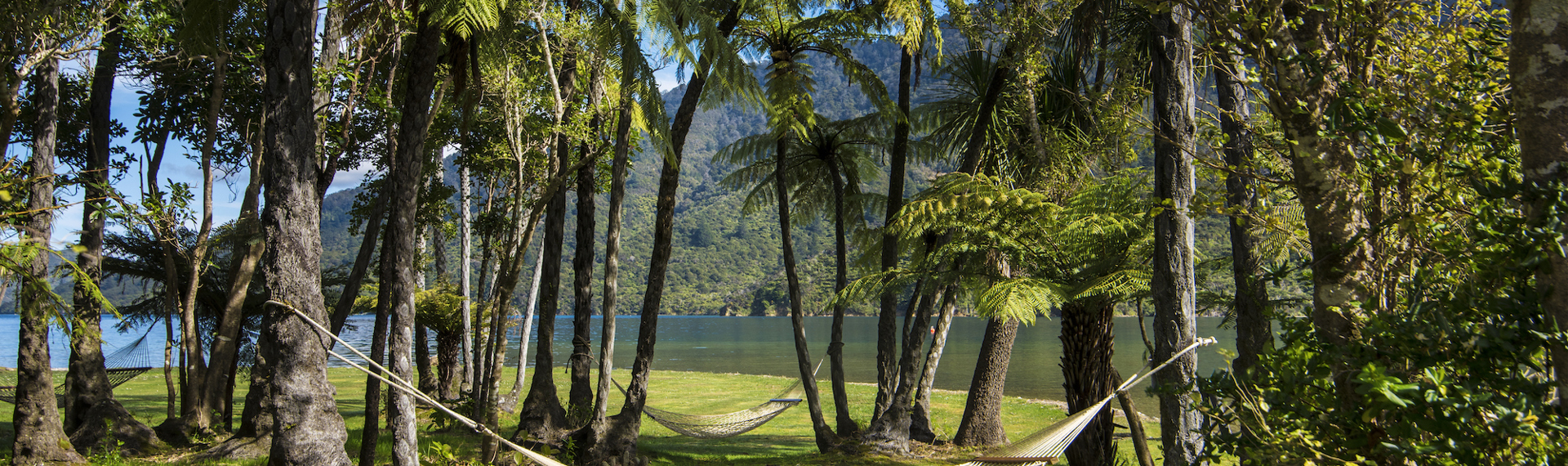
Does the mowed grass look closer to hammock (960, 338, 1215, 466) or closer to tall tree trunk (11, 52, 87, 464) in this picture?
tall tree trunk (11, 52, 87, 464)

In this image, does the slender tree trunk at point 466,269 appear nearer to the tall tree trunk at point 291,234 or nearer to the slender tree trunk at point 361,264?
the slender tree trunk at point 361,264

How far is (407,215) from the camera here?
4.36 metres

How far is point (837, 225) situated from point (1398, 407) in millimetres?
6305

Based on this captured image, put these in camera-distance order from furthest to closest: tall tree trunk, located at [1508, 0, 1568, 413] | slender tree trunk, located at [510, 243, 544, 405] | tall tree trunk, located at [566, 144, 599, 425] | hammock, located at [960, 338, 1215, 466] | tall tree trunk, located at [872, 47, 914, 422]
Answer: tall tree trunk, located at [872, 47, 914, 422] → tall tree trunk, located at [566, 144, 599, 425] → slender tree trunk, located at [510, 243, 544, 405] → hammock, located at [960, 338, 1215, 466] → tall tree trunk, located at [1508, 0, 1568, 413]

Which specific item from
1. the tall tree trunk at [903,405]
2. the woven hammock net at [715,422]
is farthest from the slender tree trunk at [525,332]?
the tall tree trunk at [903,405]

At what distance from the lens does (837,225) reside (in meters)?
7.71

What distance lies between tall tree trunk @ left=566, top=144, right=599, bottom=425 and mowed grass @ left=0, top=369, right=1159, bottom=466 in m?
0.64

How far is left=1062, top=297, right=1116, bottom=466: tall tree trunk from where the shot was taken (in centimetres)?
533

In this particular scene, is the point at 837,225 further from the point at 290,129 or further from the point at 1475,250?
the point at 1475,250

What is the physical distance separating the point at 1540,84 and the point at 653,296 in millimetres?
5253

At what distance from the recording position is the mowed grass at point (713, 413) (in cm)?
654

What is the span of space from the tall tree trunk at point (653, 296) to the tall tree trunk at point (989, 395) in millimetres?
3235

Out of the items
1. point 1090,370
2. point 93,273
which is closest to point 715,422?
point 1090,370

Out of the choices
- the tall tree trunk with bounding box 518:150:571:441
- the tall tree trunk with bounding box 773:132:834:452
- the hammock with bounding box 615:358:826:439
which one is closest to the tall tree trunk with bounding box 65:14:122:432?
the tall tree trunk with bounding box 518:150:571:441
